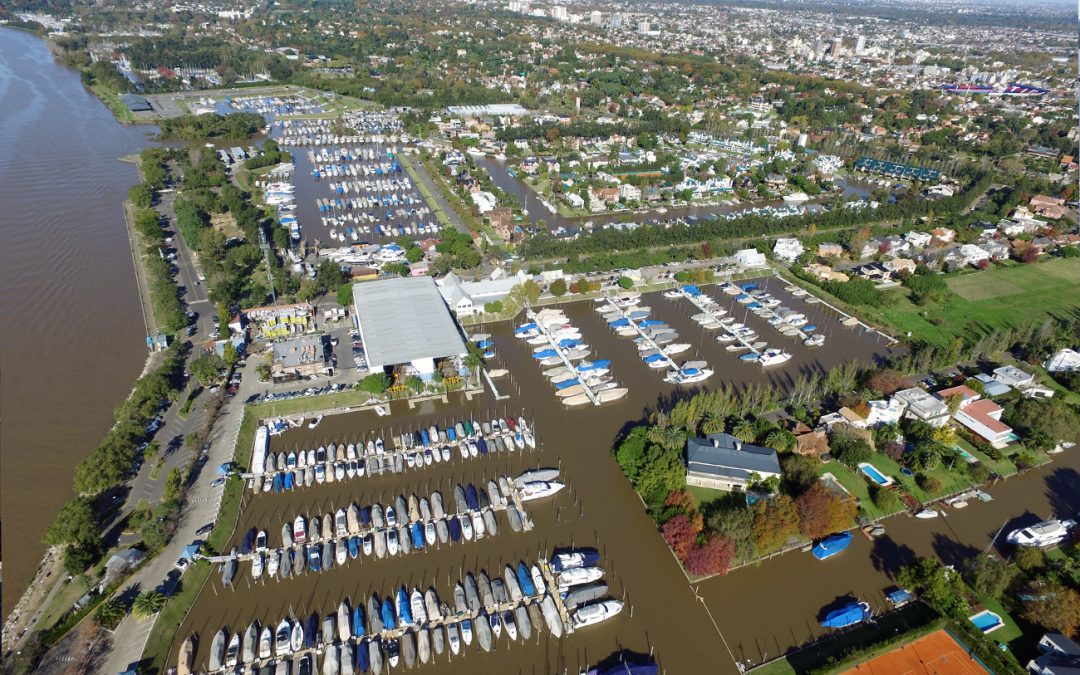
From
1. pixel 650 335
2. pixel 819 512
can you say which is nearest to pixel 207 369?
pixel 650 335

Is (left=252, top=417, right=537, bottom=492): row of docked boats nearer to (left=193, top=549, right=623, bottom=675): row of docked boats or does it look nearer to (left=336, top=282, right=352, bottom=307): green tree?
(left=193, top=549, right=623, bottom=675): row of docked boats

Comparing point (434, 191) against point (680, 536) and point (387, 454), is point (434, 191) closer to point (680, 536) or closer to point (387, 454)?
point (387, 454)

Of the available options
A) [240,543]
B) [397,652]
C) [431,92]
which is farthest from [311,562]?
[431,92]

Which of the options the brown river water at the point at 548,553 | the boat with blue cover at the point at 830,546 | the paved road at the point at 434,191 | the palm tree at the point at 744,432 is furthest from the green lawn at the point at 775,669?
the paved road at the point at 434,191

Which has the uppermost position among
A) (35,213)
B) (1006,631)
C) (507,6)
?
(507,6)

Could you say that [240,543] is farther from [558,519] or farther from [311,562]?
[558,519]
